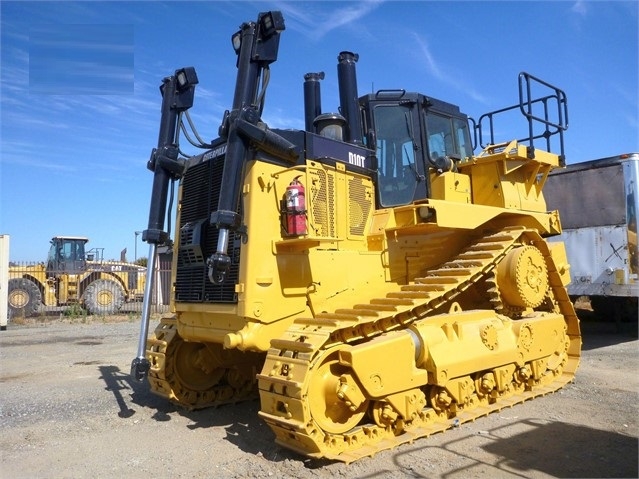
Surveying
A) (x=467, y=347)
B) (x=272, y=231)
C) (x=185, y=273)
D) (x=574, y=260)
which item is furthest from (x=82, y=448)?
(x=574, y=260)

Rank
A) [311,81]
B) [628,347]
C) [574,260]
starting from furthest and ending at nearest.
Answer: [574,260]
[628,347]
[311,81]

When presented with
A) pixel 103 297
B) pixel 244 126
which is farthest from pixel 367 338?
pixel 103 297

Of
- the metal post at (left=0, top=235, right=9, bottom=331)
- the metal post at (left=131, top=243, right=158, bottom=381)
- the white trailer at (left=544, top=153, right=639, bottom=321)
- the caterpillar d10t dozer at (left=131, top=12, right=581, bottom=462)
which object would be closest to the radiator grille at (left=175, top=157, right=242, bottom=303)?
the caterpillar d10t dozer at (left=131, top=12, right=581, bottom=462)

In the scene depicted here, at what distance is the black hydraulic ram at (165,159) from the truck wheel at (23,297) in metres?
16.0

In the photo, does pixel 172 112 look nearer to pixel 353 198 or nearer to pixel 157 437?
pixel 353 198

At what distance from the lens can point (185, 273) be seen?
20.8 feet

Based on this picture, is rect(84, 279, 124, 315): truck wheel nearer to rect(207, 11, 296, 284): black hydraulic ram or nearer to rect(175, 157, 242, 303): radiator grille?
rect(175, 157, 242, 303): radiator grille

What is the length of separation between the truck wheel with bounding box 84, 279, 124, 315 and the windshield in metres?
17.0

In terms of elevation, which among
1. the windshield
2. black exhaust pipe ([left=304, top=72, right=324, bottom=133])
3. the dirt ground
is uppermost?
black exhaust pipe ([left=304, top=72, right=324, bottom=133])

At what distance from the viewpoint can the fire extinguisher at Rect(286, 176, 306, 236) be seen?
529 centimetres

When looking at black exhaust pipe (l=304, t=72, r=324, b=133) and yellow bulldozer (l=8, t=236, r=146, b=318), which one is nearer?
black exhaust pipe (l=304, t=72, r=324, b=133)

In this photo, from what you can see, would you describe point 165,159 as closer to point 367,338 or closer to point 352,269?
point 352,269

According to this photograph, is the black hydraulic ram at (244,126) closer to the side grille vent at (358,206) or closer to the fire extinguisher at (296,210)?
the fire extinguisher at (296,210)

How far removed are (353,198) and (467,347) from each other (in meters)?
2.07
